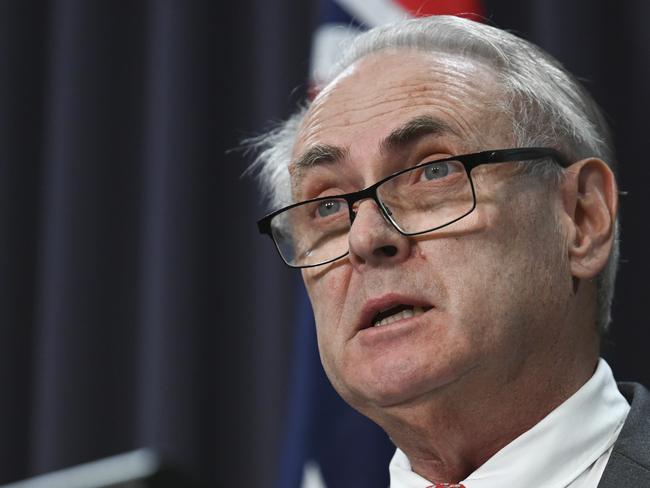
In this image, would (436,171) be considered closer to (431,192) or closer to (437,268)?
(431,192)

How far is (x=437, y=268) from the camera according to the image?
1.23m

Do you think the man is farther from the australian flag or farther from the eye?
the australian flag

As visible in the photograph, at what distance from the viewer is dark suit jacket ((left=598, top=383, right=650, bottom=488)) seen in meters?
1.16

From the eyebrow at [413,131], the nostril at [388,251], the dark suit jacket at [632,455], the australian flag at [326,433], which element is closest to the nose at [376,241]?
the nostril at [388,251]

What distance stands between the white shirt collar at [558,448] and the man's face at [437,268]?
0.26 ft

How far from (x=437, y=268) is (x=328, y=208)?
0.28 m

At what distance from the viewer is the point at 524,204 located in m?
1.29

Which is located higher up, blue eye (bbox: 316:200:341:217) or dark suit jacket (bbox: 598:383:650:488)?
blue eye (bbox: 316:200:341:217)

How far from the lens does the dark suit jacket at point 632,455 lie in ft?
3.80

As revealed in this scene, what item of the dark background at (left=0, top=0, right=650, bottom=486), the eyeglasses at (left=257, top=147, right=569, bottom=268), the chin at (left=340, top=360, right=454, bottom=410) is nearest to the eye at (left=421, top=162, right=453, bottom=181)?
the eyeglasses at (left=257, top=147, right=569, bottom=268)

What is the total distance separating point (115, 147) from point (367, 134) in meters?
1.48

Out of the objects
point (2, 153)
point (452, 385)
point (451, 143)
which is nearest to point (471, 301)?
point (452, 385)

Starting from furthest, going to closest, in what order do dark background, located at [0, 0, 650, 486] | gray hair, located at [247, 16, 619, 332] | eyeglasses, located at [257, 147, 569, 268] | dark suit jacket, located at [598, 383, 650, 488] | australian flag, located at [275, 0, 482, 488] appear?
dark background, located at [0, 0, 650, 486]
australian flag, located at [275, 0, 482, 488]
gray hair, located at [247, 16, 619, 332]
eyeglasses, located at [257, 147, 569, 268]
dark suit jacket, located at [598, 383, 650, 488]

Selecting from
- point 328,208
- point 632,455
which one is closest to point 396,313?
point 328,208
